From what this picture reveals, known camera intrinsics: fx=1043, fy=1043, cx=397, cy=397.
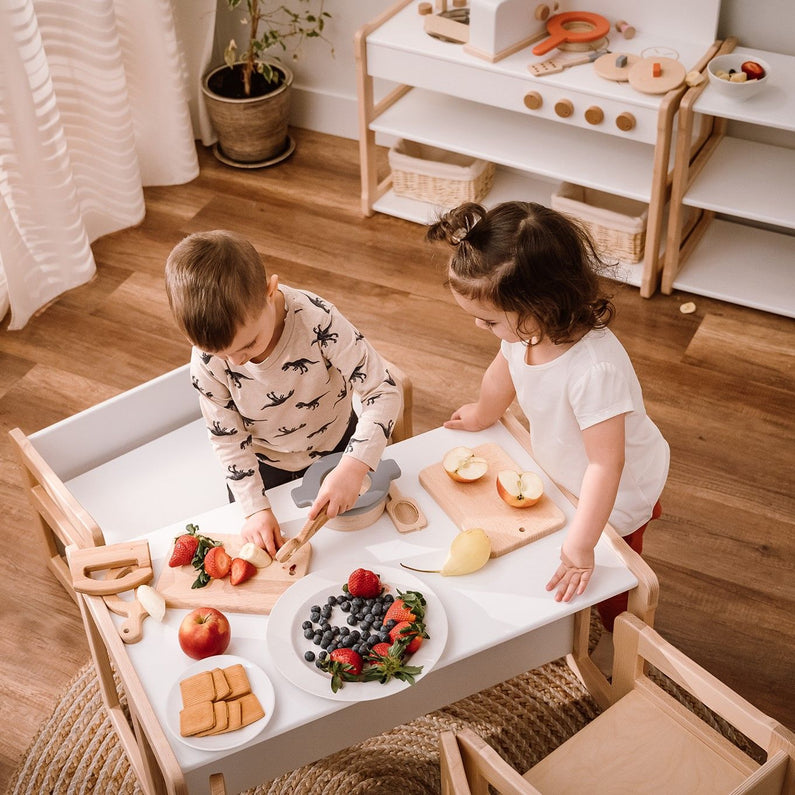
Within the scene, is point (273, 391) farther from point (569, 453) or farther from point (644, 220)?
point (644, 220)

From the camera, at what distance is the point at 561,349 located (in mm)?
1526

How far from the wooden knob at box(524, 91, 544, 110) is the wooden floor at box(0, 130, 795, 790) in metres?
0.54

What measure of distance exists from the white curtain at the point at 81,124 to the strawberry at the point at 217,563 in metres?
1.57

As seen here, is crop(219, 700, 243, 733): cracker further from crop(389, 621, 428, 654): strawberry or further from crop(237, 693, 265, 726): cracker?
crop(389, 621, 428, 654): strawberry

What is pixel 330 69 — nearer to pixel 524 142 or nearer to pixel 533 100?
pixel 524 142

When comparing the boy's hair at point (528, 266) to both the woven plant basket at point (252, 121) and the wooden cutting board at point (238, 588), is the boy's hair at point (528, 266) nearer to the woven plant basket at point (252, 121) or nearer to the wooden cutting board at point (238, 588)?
the wooden cutting board at point (238, 588)

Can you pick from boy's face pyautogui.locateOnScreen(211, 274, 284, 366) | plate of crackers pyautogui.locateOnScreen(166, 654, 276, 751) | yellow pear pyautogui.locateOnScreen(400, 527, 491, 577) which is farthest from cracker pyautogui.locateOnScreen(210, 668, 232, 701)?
boy's face pyautogui.locateOnScreen(211, 274, 284, 366)

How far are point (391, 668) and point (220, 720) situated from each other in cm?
22

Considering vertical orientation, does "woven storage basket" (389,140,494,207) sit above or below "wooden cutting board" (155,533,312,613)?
below

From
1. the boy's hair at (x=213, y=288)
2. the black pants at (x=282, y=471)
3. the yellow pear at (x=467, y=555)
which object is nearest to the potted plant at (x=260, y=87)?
the black pants at (x=282, y=471)

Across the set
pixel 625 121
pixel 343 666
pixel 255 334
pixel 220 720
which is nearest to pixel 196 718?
pixel 220 720

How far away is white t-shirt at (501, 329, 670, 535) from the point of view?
4.85 ft

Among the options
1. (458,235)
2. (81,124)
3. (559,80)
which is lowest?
(81,124)

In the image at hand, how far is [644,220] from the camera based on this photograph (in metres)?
2.73
